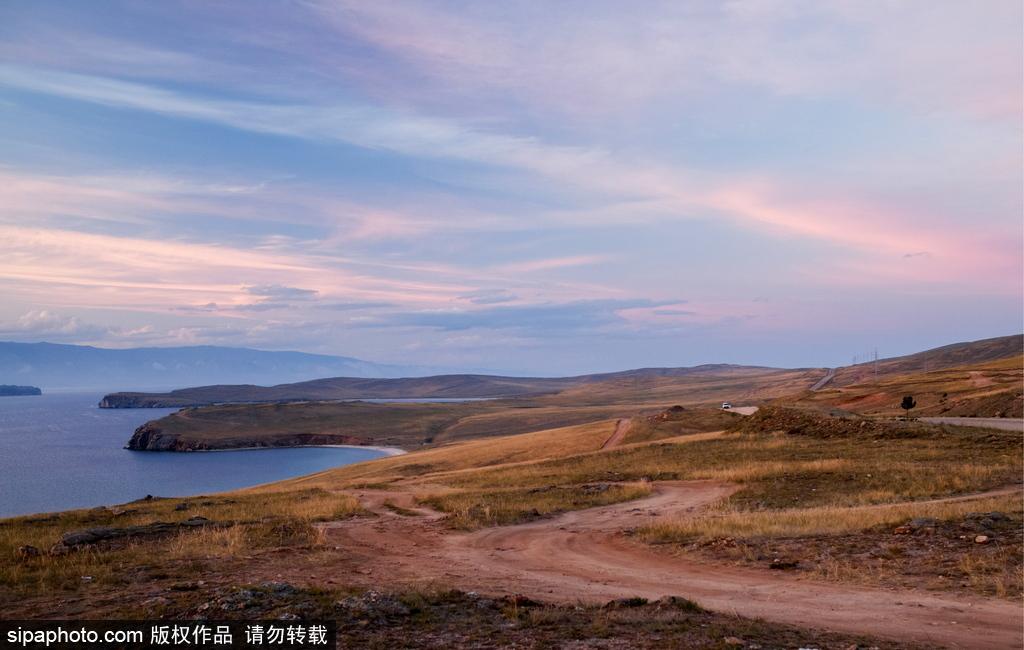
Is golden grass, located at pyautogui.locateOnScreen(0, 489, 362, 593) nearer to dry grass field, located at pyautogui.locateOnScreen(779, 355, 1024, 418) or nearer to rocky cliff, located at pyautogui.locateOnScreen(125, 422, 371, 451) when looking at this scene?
dry grass field, located at pyautogui.locateOnScreen(779, 355, 1024, 418)

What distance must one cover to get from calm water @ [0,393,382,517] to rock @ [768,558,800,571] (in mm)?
76964

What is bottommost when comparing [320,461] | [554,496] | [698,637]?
[320,461]

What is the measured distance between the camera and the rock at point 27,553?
14305mm

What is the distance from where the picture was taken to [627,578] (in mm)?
13805

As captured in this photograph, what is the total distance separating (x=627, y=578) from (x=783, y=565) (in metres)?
3.35

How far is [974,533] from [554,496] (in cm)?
1429

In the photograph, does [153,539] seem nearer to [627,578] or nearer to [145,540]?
[145,540]

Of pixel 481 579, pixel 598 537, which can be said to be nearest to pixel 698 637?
pixel 481 579

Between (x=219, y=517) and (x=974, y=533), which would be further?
(x=219, y=517)

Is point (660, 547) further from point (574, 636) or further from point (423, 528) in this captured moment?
point (574, 636)

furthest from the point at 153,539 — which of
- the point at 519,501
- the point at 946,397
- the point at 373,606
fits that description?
the point at 946,397

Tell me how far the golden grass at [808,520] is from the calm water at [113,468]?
73.2 meters

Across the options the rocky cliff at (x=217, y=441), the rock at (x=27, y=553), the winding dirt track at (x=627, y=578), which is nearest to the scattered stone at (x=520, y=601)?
the winding dirt track at (x=627, y=578)

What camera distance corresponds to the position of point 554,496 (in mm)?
26453
